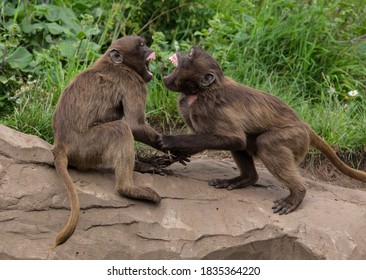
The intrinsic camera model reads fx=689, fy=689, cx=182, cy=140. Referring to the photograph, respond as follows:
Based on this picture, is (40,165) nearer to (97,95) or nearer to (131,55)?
(97,95)

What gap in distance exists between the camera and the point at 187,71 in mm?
5859

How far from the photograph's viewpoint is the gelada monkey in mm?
5582

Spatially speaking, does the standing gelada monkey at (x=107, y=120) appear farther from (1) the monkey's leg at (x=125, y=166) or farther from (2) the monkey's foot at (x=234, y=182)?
(2) the monkey's foot at (x=234, y=182)

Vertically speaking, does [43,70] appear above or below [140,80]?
below

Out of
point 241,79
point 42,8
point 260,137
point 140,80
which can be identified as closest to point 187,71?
point 140,80

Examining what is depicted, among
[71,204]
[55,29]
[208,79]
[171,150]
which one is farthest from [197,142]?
[55,29]

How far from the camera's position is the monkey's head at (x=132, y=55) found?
18.9ft

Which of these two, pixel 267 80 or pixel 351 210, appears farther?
pixel 267 80

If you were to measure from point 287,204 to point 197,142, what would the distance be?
0.89m

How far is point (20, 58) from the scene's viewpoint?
7.65 meters

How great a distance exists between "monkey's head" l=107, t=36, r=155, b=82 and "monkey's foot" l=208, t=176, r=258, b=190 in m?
1.05

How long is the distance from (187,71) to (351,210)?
1.80m

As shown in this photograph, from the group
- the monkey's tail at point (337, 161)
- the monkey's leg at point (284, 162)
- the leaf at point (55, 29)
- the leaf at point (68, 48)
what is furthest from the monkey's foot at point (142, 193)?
the leaf at point (55, 29)

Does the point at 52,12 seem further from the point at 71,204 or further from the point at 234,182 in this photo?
the point at 71,204
